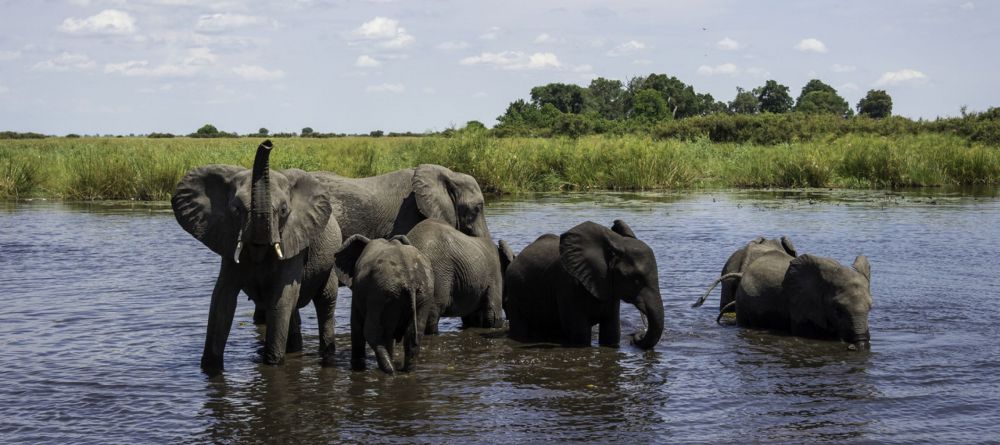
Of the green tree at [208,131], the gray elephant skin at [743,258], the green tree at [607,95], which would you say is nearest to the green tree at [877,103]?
the green tree at [607,95]

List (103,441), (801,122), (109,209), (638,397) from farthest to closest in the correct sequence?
(801,122) → (109,209) → (638,397) → (103,441)

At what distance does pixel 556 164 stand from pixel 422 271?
Result: 27.4 metres

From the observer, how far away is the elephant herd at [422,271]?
9125 millimetres

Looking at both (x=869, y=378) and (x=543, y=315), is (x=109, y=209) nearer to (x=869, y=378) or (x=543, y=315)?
(x=543, y=315)

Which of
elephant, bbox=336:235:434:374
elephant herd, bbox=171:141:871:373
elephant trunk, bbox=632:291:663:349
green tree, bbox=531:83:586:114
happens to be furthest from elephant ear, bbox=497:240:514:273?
green tree, bbox=531:83:586:114

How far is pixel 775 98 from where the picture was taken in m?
91.7

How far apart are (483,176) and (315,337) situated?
21941 millimetres

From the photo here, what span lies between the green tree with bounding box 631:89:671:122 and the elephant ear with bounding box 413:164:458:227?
62.2m

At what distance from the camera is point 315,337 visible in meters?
11.7

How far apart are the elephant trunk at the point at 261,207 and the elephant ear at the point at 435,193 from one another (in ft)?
12.8

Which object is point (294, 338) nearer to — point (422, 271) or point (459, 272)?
point (459, 272)

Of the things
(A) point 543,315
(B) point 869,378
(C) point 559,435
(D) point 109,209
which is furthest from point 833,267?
(D) point 109,209

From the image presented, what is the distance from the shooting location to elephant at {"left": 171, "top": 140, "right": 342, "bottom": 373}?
28.4 feet

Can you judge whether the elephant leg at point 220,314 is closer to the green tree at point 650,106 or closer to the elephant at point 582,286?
the elephant at point 582,286
